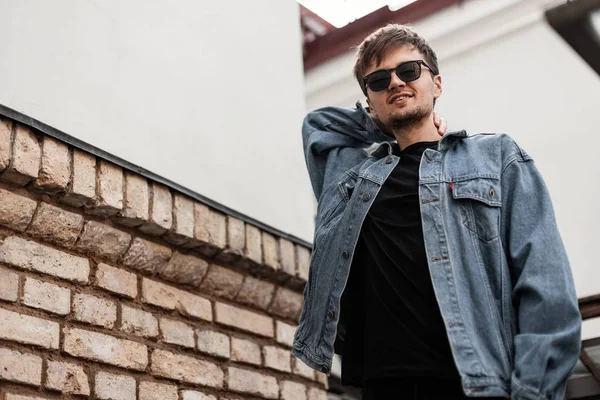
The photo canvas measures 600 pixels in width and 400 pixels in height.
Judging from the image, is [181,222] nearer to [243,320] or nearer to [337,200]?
[243,320]

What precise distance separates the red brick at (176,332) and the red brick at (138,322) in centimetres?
4

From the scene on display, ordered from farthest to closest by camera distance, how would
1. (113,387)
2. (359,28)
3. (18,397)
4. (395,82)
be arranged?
(359,28) → (113,387) → (18,397) → (395,82)

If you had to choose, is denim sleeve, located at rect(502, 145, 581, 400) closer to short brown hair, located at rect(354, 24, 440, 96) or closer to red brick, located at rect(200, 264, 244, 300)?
short brown hair, located at rect(354, 24, 440, 96)

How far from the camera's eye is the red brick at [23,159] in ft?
8.79

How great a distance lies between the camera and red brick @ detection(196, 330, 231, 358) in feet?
10.9

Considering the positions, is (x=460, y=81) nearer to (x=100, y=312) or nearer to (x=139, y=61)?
(x=139, y=61)

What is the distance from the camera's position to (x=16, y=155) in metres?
2.69

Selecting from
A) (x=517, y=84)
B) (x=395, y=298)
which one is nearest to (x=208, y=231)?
(x=395, y=298)

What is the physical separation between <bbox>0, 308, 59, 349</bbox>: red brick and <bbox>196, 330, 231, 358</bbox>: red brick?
0.73m

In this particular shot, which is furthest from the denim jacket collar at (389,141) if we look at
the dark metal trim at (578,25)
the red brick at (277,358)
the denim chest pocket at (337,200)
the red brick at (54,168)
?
the red brick at (277,358)

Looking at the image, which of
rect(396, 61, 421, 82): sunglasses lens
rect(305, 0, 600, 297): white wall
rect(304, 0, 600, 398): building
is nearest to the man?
rect(396, 61, 421, 82): sunglasses lens

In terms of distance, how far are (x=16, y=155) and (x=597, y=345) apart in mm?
2750

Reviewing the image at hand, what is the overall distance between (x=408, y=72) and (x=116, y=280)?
4.35 ft

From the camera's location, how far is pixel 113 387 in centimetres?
288
